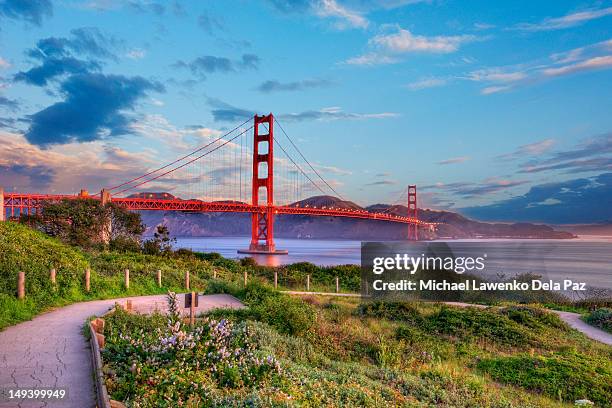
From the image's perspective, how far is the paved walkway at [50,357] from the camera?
724cm

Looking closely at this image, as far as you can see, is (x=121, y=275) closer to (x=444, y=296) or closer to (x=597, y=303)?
(x=444, y=296)

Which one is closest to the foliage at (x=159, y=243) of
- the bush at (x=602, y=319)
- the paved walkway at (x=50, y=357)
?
the paved walkway at (x=50, y=357)

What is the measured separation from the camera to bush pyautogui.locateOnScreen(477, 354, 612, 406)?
9.87 metres

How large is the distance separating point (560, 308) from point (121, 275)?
68.8 feet

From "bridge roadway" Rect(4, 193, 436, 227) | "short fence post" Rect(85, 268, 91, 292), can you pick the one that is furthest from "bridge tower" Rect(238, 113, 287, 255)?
"short fence post" Rect(85, 268, 91, 292)

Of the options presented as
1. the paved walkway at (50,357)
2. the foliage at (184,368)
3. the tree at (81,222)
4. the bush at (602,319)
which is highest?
the tree at (81,222)

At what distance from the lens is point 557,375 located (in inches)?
415

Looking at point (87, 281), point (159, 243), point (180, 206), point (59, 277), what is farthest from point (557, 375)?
point (180, 206)

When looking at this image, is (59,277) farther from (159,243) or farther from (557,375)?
(159,243)

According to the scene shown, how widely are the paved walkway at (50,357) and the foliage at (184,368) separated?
0.47 m

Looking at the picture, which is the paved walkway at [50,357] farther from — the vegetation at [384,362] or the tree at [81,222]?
the tree at [81,222]

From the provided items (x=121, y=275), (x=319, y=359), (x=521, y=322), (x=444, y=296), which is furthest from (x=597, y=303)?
(x=121, y=275)

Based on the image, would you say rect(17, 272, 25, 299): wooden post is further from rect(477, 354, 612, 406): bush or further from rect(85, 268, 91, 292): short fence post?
rect(477, 354, 612, 406): bush

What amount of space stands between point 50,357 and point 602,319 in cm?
1900
